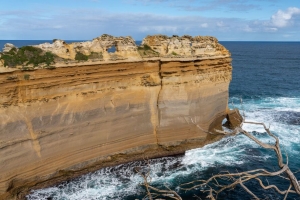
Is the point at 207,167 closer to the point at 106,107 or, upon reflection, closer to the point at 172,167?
the point at 172,167

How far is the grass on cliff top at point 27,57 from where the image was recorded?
1723 cm

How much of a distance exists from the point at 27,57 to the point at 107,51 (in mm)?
5380

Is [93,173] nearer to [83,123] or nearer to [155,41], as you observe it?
[83,123]

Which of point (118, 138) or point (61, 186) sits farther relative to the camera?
point (118, 138)

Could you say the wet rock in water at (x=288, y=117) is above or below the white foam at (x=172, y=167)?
above

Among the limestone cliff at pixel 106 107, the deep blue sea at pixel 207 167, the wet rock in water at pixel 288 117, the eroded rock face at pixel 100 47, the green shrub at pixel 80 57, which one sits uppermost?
the eroded rock face at pixel 100 47

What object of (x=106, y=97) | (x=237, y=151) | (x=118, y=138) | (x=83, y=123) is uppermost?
(x=106, y=97)

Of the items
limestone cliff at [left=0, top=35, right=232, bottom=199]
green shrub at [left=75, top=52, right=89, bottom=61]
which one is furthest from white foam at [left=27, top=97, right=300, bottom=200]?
green shrub at [left=75, top=52, right=89, bottom=61]

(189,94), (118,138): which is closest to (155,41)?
(189,94)

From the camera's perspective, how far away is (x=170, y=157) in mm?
23188

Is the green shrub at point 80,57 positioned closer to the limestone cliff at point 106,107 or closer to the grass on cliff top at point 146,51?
the limestone cliff at point 106,107

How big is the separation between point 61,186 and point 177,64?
37.7 feet

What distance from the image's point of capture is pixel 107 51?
21094mm

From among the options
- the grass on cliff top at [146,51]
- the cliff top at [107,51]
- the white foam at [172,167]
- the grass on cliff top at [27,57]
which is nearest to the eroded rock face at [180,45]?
the cliff top at [107,51]
